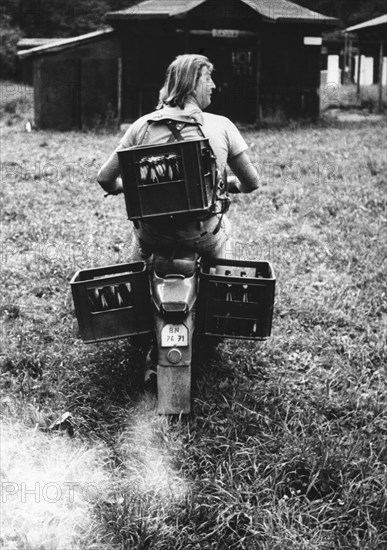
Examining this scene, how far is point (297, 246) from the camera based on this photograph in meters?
7.54

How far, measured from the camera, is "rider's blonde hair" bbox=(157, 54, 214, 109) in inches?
163

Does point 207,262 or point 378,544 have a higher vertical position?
point 207,262

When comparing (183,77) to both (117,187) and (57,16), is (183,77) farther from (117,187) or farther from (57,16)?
(57,16)

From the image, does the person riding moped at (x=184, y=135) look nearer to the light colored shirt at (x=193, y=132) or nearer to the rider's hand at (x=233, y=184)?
the light colored shirt at (x=193, y=132)

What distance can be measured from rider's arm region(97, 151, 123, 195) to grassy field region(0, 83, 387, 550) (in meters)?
1.04

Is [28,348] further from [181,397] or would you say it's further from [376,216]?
[376,216]

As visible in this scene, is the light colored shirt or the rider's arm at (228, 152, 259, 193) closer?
the light colored shirt

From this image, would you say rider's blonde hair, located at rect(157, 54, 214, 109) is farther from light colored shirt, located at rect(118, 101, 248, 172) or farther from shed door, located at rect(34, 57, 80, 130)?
shed door, located at rect(34, 57, 80, 130)

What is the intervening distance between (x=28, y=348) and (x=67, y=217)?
3803 mm

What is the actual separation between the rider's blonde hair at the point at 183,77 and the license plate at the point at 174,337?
3.98ft

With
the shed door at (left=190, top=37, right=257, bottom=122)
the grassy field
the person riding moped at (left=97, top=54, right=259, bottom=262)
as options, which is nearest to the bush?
the shed door at (left=190, top=37, right=257, bottom=122)

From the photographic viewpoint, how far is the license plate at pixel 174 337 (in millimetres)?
3977

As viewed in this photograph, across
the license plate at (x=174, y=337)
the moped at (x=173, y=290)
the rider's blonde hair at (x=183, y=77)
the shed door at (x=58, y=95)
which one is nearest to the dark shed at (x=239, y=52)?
the shed door at (x=58, y=95)

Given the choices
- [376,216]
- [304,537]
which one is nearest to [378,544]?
[304,537]
